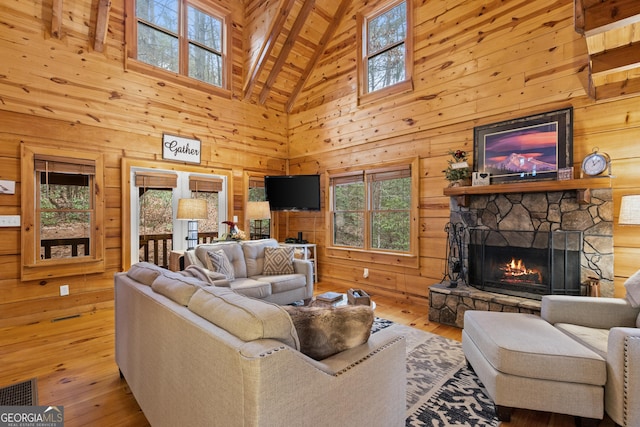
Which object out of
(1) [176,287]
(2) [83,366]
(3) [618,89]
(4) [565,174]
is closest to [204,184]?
(2) [83,366]

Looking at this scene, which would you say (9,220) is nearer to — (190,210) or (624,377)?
(190,210)

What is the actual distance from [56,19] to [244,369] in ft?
16.3

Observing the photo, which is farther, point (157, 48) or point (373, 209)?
point (373, 209)

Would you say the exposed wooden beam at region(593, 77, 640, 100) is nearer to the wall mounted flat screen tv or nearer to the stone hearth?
the stone hearth

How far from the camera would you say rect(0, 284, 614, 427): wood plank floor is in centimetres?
201

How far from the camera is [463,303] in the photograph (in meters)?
3.51

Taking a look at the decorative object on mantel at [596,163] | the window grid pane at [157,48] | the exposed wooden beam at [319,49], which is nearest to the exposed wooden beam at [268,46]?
the exposed wooden beam at [319,49]

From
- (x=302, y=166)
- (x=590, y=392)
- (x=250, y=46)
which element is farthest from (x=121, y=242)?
(x=590, y=392)

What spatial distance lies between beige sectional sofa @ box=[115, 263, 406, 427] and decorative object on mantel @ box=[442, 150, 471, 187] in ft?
9.16

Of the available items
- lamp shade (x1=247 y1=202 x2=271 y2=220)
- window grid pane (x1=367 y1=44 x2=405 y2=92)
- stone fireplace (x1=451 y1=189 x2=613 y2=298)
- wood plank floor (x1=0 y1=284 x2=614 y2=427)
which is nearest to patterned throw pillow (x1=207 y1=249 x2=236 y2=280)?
lamp shade (x1=247 y1=202 x2=271 y2=220)

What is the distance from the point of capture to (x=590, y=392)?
181cm

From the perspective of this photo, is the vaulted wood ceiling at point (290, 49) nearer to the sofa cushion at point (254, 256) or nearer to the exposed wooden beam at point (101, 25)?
the exposed wooden beam at point (101, 25)

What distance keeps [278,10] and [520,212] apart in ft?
14.8

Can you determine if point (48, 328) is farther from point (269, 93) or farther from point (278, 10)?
point (278, 10)
